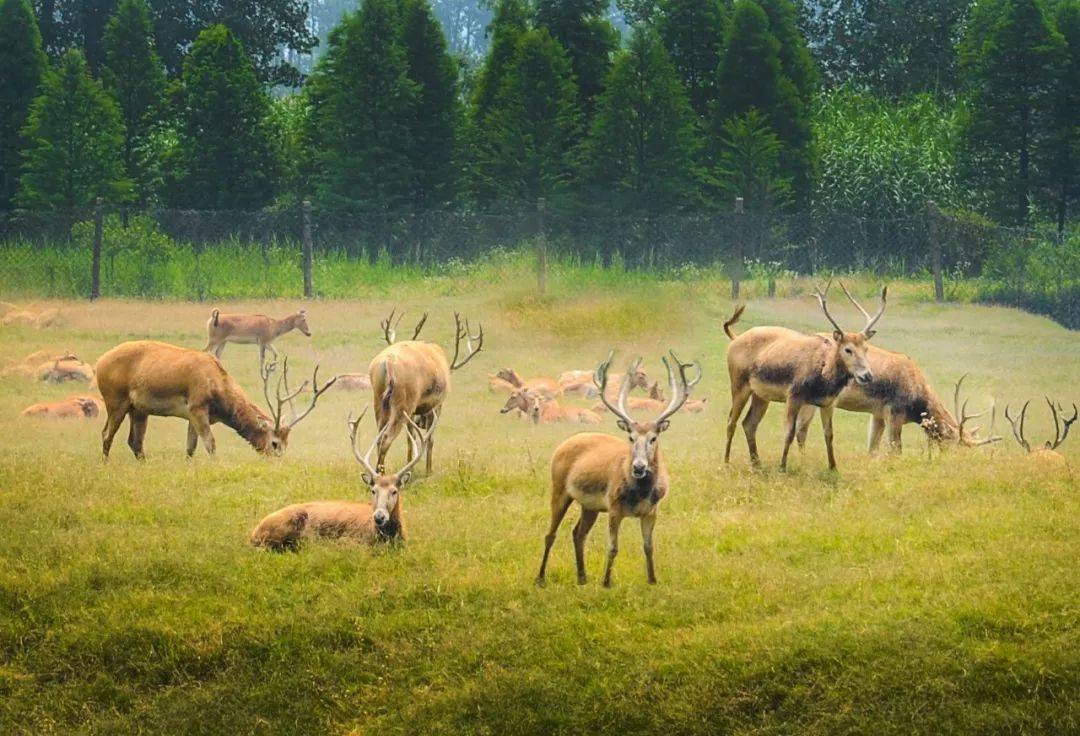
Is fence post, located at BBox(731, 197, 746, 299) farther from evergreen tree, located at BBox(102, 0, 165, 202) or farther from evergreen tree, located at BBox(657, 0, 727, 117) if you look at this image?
evergreen tree, located at BBox(102, 0, 165, 202)

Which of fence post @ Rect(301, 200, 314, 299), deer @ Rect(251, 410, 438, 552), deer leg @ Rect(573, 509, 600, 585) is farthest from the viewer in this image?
fence post @ Rect(301, 200, 314, 299)

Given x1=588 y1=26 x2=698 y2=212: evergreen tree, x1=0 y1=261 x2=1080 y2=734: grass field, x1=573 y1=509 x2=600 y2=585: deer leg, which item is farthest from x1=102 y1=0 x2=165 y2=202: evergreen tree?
x1=573 y1=509 x2=600 y2=585: deer leg

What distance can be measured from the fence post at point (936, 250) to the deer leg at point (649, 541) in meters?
8.55

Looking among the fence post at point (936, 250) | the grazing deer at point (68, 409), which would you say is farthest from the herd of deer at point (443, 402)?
the fence post at point (936, 250)

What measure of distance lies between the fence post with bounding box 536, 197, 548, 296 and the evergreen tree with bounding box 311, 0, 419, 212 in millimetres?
1482

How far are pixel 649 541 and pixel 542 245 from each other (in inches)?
356

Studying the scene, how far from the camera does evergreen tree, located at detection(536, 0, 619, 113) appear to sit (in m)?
18.6

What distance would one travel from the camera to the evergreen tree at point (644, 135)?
685 inches

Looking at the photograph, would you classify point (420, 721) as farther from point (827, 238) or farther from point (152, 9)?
point (152, 9)

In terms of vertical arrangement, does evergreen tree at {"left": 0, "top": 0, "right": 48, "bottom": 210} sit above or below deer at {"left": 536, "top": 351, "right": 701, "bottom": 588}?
above

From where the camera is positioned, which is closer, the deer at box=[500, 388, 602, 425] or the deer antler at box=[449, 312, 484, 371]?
the deer antler at box=[449, 312, 484, 371]

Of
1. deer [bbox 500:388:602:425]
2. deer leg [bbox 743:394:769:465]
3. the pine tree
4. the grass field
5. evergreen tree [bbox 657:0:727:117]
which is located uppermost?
evergreen tree [bbox 657:0:727:117]

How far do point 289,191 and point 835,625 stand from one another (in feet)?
35.6

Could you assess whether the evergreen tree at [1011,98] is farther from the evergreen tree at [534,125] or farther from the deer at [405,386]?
the deer at [405,386]
